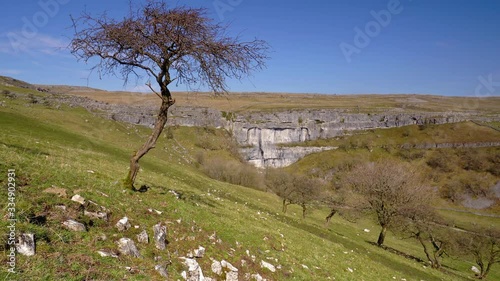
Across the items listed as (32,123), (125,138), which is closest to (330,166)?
(125,138)

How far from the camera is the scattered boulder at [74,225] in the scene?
9289 millimetres

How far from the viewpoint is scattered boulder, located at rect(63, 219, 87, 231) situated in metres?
9.29

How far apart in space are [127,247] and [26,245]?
271cm

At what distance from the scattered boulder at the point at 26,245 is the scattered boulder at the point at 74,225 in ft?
4.57

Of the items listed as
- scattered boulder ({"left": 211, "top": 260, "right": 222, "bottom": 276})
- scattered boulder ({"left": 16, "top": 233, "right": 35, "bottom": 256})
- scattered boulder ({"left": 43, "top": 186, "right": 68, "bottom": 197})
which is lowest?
scattered boulder ({"left": 211, "top": 260, "right": 222, "bottom": 276})

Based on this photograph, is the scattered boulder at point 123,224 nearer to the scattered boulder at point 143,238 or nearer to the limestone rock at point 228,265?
the scattered boulder at point 143,238

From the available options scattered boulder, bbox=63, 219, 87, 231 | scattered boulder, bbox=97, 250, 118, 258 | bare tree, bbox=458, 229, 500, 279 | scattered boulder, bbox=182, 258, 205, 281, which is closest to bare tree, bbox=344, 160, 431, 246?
bare tree, bbox=458, 229, 500, 279

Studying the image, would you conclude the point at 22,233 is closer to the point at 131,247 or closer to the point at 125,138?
the point at 131,247

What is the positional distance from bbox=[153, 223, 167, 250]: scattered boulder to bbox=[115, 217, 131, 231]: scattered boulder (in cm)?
96

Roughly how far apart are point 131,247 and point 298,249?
11.6 metres

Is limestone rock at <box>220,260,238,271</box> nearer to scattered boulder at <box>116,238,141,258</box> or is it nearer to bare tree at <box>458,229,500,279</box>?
scattered boulder at <box>116,238,141,258</box>

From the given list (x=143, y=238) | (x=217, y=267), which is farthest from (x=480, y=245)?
(x=143, y=238)

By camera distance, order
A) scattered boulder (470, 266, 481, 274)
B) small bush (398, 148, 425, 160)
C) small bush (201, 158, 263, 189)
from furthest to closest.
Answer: small bush (398, 148, 425, 160), small bush (201, 158, 263, 189), scattered boulder (470, 266, 481, 274)

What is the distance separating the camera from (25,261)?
23.7ft
